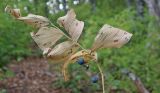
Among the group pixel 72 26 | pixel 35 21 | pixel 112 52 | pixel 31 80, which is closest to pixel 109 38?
pixel 72 26

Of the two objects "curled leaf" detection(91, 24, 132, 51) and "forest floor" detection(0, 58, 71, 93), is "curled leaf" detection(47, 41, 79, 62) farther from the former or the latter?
"forest floor" detection(0, 58, 71, 93)

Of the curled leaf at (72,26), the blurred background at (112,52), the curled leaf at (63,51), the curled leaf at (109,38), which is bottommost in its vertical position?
the blurred background at (112,52)

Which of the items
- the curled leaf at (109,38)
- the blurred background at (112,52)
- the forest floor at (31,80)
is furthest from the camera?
the forest floor at (31,80)

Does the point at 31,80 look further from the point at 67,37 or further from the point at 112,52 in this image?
the point at 67,37

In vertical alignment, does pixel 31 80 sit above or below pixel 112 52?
below

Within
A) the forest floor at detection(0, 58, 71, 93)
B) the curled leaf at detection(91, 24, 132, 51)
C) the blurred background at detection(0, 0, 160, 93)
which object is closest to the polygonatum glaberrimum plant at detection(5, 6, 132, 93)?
the curled leaf at detection(91, 24, 132, 51)

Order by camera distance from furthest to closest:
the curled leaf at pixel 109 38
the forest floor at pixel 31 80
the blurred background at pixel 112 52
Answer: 1. the forest floor at pixel 31 80
2. the blurred background at pixel 112 52
3. the curled leaf at pixel 109 38

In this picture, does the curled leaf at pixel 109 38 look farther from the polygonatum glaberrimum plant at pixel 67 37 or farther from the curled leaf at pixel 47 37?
the curled leaf at pixel 47 37

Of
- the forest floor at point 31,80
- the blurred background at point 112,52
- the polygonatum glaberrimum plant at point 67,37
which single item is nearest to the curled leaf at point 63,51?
the polygonatum glaberrimum plant at point 67,37
